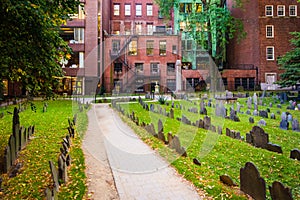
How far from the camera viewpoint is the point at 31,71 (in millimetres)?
6008

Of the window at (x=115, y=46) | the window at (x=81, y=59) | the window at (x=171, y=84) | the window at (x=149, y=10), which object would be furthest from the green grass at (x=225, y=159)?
the window at (x=149, y=10)

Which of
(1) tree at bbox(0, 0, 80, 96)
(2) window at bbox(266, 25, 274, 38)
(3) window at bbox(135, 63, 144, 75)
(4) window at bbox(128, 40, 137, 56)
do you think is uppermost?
(2) window at bbox(266, 25, 274, 38)

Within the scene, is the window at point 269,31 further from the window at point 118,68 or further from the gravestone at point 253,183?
the gravestone at point 253,183

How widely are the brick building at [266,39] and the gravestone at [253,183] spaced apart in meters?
30.9

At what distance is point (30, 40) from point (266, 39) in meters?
33.7

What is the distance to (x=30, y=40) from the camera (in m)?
5.55

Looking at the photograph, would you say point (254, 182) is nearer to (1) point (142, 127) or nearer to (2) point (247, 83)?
(1) point (142, 127)

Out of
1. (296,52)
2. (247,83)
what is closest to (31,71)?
(296,52)

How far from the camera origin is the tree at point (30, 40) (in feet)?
16.2

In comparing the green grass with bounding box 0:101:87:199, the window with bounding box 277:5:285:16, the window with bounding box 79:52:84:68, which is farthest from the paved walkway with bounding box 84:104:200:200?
the window with bounding box 277:5:285:16

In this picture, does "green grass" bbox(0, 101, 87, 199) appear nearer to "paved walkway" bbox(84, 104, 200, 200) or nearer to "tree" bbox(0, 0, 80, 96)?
"paved walkway" bbox(84, 104, 200, 200)

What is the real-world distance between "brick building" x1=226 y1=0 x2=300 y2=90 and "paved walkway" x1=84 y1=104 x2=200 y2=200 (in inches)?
1124

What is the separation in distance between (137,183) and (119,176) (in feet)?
1.76

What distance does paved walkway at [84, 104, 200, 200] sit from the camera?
4496 millimetres
